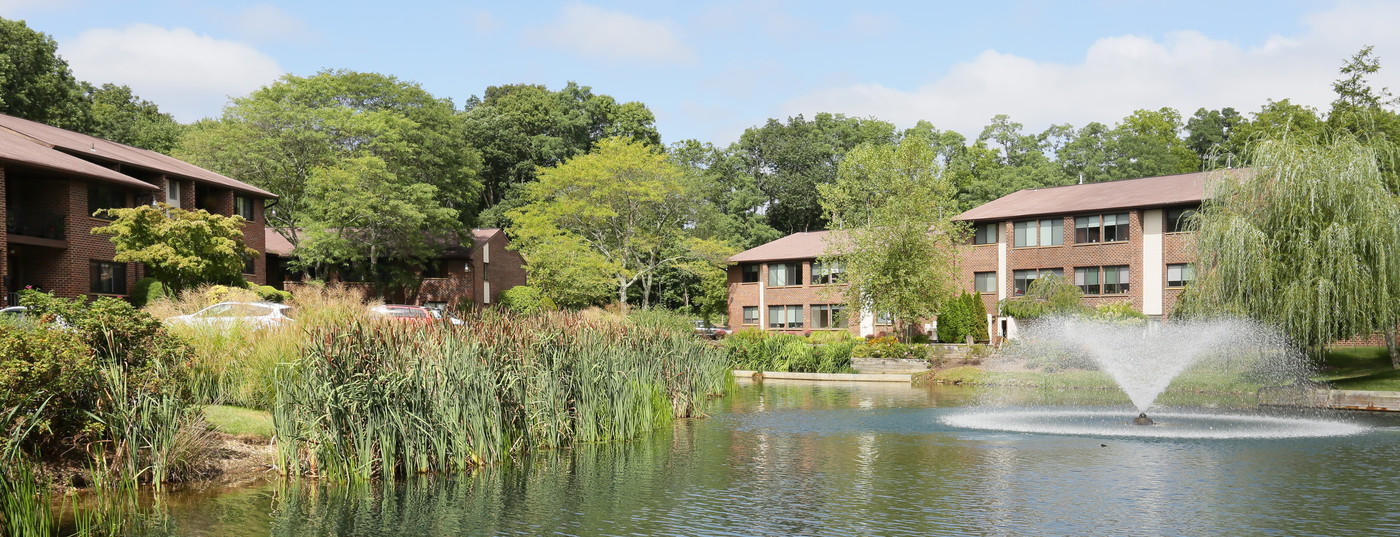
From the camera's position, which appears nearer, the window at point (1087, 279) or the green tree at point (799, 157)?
the window at point (1087, 279)

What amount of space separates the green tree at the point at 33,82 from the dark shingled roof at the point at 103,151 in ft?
35.8

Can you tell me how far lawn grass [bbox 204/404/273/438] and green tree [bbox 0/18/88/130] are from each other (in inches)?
1759

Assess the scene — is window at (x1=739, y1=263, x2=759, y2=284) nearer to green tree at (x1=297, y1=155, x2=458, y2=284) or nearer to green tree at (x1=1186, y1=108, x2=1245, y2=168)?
green tree at (x1=297, y1=155, x2=458, y2=284)

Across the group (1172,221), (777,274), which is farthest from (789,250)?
(1172,221)

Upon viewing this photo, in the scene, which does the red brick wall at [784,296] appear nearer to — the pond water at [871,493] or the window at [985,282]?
the window at [985,282]

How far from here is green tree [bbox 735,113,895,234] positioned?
87.8 m

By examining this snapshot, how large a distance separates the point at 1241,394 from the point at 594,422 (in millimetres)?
20701

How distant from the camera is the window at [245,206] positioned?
49.4m

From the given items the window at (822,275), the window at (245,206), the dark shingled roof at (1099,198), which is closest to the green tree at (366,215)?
the window at (245,206)

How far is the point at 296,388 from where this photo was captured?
15.4 metres

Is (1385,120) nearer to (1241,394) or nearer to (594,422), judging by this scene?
(1241,394)

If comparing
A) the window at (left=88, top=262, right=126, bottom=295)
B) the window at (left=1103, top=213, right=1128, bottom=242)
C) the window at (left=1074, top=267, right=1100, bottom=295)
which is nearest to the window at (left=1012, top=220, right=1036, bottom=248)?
the window at (left=1074, top=267, right=1100, bottom=295)

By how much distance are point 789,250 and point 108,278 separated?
129 ft

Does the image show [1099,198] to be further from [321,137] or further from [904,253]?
[321,137]
